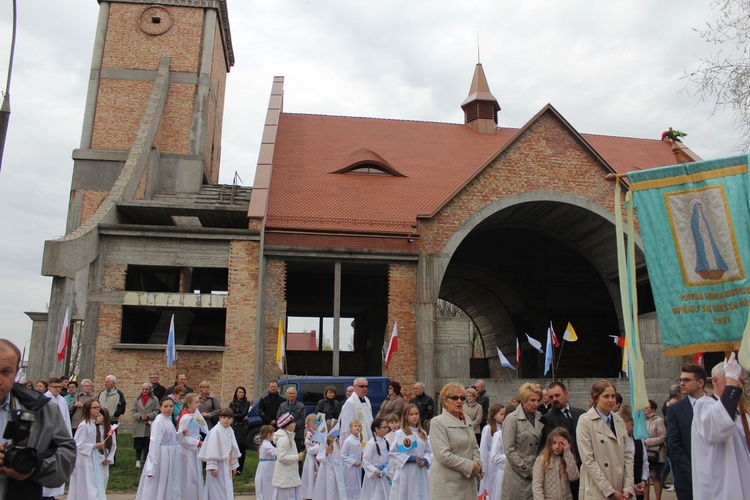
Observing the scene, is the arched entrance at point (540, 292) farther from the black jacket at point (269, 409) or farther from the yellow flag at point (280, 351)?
the black jacket at point (269, 409)

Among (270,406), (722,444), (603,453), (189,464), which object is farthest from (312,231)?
(722,444)

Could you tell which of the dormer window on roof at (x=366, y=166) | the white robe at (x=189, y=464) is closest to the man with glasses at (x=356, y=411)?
the white robe at (x=189, y=464)

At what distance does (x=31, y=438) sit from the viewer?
3.83m

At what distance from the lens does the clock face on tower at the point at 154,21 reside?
2948cm

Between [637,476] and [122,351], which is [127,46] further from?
[637,476]

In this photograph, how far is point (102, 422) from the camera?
34.7 feet

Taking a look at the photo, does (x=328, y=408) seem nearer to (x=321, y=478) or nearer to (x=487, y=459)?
(x=321, y=478)

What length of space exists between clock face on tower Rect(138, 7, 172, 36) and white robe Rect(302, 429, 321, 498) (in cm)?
2328

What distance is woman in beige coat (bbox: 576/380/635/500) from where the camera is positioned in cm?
634

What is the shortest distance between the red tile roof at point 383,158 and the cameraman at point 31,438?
1778 cm

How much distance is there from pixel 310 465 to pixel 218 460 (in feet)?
5.94

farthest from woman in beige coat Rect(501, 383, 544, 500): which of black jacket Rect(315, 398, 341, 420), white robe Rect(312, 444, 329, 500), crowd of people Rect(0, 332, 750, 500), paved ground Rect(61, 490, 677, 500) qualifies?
black jacket Rect(315, 398, 341, 420)

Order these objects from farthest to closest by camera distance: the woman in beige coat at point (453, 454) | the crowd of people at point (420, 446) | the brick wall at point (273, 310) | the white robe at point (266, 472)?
the brick wall at point (273, 310)
the white robe at point (266, 472)
the woman in beige coat at point (453, 454)
the crowd of people at point (420, 446)

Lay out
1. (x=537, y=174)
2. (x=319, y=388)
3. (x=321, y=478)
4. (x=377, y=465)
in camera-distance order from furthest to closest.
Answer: (x=537, y=174) < (x=319, y=388) < (x=321, y=478) < (x=377, y=465)
